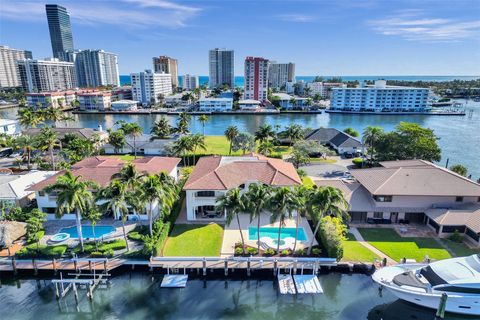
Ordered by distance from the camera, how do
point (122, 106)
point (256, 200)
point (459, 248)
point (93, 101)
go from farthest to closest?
point (122, 106)
point (93, 101)
point (459, 248)
point (256, 200)

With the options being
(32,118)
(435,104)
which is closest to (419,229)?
(32,118)

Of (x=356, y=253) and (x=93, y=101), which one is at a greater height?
(x=93, y=101)

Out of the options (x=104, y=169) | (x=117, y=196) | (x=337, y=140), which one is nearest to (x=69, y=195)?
(x=117, y=196)

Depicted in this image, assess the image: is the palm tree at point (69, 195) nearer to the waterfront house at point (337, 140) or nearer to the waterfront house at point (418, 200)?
the waterfront house at point (418, 200)

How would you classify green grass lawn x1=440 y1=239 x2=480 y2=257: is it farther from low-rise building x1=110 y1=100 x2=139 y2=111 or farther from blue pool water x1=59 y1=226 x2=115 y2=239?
low-rise building x1=110 y1=100 x2=139 y2=111

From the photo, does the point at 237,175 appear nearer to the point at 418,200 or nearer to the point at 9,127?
the point at 418,200

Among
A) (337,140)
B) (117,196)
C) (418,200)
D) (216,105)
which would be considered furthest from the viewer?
(216,105)

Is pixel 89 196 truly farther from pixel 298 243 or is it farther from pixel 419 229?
pixel 419 229
